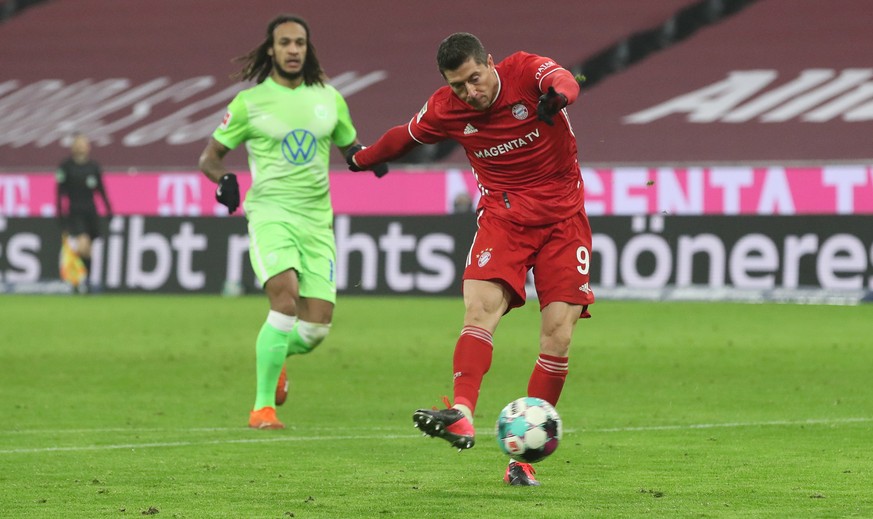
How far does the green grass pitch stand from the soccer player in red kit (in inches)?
24.1

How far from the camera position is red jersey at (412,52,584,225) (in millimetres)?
6836

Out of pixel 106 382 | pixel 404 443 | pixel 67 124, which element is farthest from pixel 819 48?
pixel 404 443

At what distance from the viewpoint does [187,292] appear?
21234 mm

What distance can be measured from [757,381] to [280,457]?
15.1 feet

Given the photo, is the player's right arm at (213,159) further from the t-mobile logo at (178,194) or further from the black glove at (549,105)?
the t-mobile logo at (178,194)

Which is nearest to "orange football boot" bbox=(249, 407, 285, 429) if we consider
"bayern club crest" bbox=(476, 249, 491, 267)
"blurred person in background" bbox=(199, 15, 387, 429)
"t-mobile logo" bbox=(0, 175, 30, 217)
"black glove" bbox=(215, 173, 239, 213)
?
"blurred person in background" bbox=(199, 15, 387, 429)

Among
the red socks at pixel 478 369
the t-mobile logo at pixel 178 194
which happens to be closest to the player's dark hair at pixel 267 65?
the red socks at pixel 478 369

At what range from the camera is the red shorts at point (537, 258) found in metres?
6.85

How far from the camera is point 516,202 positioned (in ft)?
22.8

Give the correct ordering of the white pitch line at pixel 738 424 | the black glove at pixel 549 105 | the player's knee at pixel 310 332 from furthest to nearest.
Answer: the player's knee at pixel 310 332 → the white pitch line at pixel 738 424 → the black glove at pixel 549 105

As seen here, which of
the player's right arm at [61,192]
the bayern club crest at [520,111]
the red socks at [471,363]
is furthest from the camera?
the player's right arm at [61,192]

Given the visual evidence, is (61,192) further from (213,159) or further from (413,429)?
(413,429)

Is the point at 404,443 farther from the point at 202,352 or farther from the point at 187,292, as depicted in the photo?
the point at 187,292

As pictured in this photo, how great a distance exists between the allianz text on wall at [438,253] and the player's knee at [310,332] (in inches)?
380
